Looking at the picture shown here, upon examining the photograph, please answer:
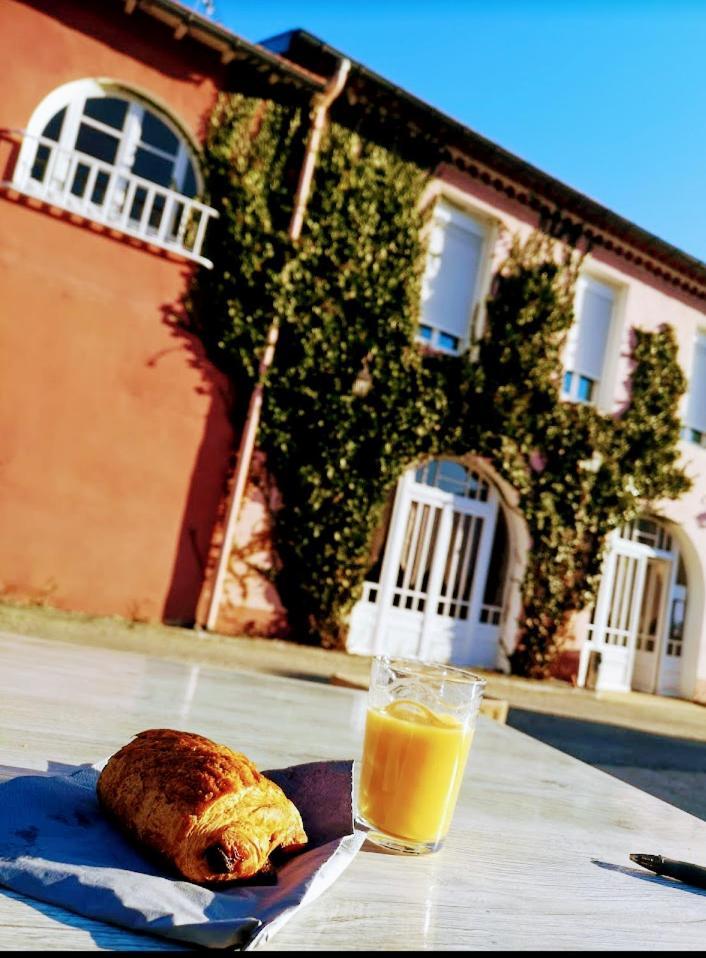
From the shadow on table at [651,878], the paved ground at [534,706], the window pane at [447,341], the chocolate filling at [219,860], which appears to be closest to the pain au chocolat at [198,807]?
the chocolate filling at [219,860]

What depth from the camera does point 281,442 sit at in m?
8.34

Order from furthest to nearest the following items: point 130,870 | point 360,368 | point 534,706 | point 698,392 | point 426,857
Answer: point 698,392 → point 360,368 → point 534,706 → point 426,857 → point 130,870

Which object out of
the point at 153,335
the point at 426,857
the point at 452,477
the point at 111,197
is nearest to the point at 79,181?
the point at 111,197

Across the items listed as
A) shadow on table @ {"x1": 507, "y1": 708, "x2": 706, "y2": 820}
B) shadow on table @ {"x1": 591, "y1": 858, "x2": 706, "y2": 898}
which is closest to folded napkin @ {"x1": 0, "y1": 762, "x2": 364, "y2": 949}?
shadow on table @ {"x1": 591, "y1": 858, "x2": 706, "y2": 898}

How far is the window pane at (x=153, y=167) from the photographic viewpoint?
8.16 meters

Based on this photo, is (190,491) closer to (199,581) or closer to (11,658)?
(199,581)

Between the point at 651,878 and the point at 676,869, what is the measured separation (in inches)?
1.3

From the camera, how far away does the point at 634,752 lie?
21.1 feet

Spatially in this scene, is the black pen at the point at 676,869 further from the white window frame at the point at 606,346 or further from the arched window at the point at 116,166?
the white window frame at the point at 606,346

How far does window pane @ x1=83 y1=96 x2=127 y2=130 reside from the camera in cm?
799

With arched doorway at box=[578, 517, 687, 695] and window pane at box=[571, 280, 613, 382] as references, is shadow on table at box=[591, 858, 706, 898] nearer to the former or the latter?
arched doorway at box=[578, 517, 687, 695]

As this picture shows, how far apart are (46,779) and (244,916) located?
313mm

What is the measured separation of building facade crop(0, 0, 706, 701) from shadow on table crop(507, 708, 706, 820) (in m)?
2.75

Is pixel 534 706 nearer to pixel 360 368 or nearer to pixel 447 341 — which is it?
pixel 360 368
